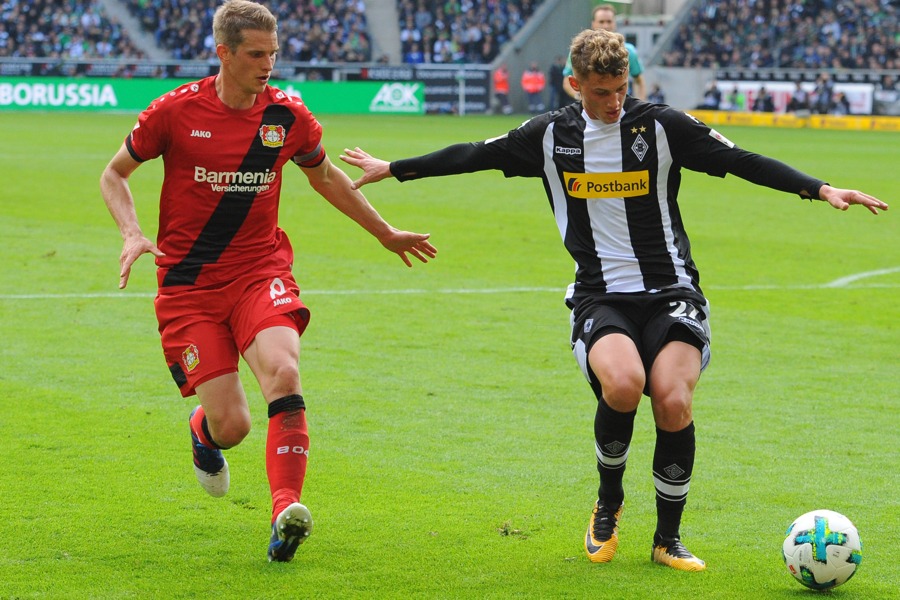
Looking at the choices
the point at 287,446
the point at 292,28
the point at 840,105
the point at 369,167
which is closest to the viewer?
the point at 287,446

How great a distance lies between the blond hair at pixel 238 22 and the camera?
496 cm

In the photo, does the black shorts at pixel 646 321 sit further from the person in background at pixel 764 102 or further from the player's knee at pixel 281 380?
the person in background at pixel 764 102

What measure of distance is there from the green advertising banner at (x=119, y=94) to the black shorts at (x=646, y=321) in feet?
113

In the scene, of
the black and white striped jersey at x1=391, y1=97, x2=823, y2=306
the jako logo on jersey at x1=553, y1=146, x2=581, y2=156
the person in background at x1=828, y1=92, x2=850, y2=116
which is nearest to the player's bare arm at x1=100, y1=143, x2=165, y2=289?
the black and white striped jersey at x1=391, y1=97, x2=823, y2=306

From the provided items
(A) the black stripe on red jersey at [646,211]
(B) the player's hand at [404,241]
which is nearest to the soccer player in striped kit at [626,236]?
(A) the black stripe on red jersey at [646,211]

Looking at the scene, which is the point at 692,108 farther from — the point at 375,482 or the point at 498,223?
the point at 375,482

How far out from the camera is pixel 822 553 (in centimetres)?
443

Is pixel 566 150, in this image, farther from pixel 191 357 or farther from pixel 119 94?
pixel 119 94

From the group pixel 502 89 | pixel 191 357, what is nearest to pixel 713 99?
pixel 502 89

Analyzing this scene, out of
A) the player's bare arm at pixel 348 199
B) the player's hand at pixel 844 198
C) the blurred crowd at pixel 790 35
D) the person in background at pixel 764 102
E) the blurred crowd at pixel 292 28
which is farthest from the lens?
the blurred crowd at pixel 292 28

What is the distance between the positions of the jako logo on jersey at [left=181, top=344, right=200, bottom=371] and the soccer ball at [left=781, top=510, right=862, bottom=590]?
236 centimetres

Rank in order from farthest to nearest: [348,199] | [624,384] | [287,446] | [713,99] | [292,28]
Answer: [292,28] < [713,99] < [348,199] < [287,446] < [624,384]

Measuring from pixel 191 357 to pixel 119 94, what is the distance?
36.1 m

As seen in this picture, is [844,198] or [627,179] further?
[627,179]
